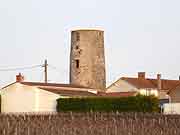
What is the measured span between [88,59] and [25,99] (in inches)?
524

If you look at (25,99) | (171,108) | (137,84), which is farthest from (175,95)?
(25,99)

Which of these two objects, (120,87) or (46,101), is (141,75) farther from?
(46,101)

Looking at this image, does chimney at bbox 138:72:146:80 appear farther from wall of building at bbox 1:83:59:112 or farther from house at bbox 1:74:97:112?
wall of building at bbox 1:83:59:112

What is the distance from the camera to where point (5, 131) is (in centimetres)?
2066

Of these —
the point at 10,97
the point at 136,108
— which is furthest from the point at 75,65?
the point at 136,108

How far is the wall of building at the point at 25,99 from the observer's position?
51344 mm

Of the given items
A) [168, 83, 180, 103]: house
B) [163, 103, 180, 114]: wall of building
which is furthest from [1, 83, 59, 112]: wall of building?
[168, 83, 180, 103]: house

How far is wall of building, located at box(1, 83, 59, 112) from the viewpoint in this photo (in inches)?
2021

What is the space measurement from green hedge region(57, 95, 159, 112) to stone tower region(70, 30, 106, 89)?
14497mm

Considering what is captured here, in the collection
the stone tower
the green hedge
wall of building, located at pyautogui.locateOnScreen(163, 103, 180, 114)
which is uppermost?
the stone tower

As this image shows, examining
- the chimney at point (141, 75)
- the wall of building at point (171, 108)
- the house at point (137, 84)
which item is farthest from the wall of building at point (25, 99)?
the chimney at point (141, 75)

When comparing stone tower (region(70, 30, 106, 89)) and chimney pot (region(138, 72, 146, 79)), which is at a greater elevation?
stone tower (region(70, 30, 106, 89))

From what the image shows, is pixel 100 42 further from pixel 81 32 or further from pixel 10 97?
pixel 10 97

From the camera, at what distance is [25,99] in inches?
2052
